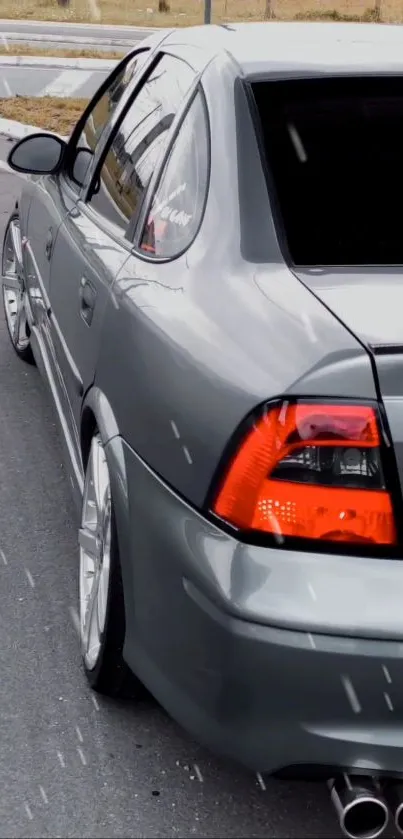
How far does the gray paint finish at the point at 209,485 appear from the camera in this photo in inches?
82.2

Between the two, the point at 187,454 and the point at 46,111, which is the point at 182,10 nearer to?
the point at 46,111

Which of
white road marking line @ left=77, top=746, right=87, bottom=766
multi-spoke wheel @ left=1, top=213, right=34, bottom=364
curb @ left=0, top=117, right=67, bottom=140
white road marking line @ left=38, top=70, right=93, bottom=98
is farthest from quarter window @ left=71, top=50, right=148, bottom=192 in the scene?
white road marking line @ left=38, top=70, right=93, bottom=98

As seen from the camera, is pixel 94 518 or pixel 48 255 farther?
pixel 48 255

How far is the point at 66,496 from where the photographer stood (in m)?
4.45

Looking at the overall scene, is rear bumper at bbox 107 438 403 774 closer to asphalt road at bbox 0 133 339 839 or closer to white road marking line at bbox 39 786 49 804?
asphalt road at bbox 0 133 339 839

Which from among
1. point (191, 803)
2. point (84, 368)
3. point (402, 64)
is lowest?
point (191, 803)

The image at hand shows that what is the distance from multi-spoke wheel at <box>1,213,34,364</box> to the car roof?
2.13 m

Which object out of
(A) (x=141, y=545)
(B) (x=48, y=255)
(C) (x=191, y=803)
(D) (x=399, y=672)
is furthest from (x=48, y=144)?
(D) (x=399, y=672)

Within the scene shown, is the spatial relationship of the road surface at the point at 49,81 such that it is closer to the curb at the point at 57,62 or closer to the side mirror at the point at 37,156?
the curb at the point at 57,62

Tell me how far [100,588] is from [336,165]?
1218 millimetres

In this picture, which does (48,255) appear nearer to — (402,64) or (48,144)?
(48,144)

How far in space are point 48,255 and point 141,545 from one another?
6.60ft

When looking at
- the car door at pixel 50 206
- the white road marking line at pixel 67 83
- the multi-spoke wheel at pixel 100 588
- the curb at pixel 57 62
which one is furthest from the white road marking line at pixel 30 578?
the curb at pixel 57 62

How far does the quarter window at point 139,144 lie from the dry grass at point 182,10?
30.6 m
